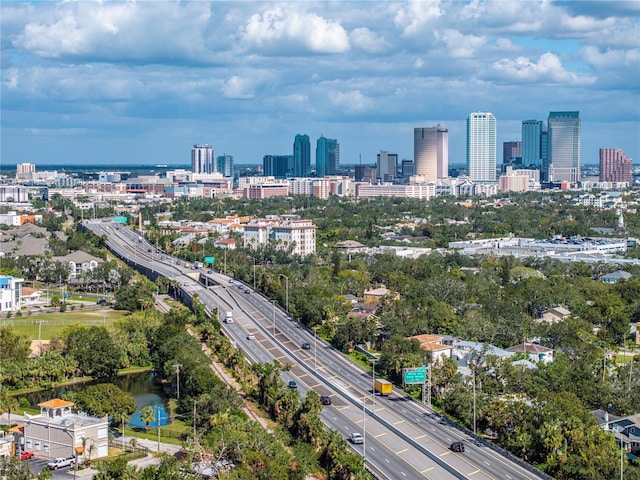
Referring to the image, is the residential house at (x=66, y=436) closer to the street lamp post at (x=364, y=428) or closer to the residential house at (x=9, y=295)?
the street lamp post at (x=364, y=428)

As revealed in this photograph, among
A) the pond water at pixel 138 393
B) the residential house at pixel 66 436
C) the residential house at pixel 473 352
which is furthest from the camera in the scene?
the residential house at pixel 473 352

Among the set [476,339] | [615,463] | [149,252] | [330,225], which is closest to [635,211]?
[330,225]

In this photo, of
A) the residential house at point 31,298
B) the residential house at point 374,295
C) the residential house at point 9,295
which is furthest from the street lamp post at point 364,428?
the residential house at point 31,298

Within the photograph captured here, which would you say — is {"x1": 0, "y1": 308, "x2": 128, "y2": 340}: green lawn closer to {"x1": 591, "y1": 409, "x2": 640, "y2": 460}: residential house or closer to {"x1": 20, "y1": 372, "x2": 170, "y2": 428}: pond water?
{"x1": 20, "y1": 372, "x2": 170, "y2": 428}: pond water

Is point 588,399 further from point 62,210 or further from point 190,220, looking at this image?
point 62,210

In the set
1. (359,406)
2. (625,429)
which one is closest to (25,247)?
(359,406)

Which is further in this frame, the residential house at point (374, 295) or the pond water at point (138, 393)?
the residential house at point (374, 295)
